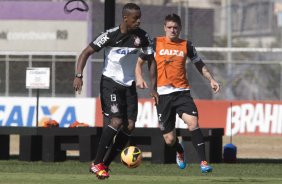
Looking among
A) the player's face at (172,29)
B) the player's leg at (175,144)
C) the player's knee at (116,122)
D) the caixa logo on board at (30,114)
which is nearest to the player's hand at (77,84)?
the player's knee at (116,122)

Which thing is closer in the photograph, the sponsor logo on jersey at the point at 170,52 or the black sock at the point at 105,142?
the black sock at the point at 105,142

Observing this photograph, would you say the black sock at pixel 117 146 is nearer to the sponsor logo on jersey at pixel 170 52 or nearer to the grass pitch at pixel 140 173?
the grass pitch at pixel 140 173

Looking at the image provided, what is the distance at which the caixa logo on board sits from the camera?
A: 32125mm

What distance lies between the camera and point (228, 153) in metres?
20.1

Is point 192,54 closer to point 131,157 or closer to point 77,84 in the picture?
point 131,157

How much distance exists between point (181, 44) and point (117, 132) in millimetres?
2183

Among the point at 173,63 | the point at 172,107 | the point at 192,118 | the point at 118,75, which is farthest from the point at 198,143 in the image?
the point at 118,75

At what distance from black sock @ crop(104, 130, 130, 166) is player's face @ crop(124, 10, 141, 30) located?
4.48ft

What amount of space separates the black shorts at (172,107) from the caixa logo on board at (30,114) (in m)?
16.2

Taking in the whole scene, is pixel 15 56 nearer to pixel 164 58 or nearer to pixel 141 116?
pixel 141 116

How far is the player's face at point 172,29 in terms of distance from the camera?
1509 cm

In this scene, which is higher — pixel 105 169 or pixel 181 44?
pixel 181 44

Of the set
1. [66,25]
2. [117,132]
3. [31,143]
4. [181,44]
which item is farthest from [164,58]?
[66,25]

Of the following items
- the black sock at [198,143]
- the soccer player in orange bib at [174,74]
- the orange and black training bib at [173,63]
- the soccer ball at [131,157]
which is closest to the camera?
the soccer ball at [131,157]
